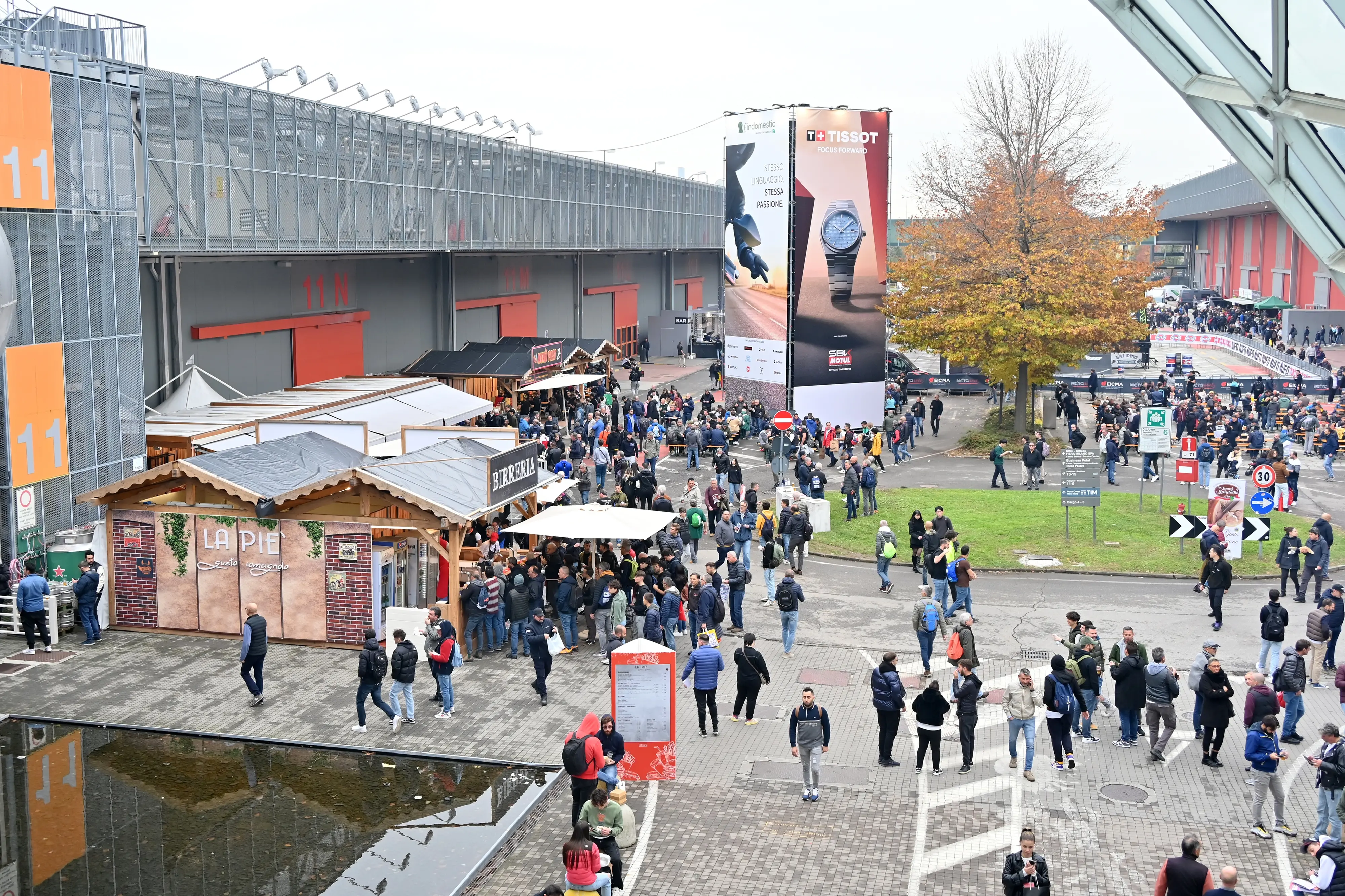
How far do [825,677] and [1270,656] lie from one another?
5.86 meters

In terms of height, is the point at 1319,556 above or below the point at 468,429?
below

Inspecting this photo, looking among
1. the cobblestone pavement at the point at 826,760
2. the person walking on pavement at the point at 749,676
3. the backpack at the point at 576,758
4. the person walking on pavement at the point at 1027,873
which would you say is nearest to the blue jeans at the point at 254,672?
the cobblestone pavement at the point at 826,760

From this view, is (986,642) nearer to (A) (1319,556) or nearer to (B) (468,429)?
(A) (1319,556)

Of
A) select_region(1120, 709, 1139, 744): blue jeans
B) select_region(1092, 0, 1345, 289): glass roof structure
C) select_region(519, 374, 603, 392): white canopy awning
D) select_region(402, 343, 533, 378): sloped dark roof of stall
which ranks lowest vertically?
select_region(1120, 709, 1139, 744): blue jeans

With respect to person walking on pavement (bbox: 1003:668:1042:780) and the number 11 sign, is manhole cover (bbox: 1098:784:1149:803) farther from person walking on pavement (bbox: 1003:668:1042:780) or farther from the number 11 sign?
the number 11 sign

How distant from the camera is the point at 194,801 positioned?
13859 mm

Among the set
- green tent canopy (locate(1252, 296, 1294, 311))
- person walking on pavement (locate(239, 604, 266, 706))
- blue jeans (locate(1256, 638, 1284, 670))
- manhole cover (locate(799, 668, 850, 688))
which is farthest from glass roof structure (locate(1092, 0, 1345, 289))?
green tent canopy (locate(1252, 296, 1294, 311))

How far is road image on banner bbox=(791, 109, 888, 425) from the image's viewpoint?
136 feet

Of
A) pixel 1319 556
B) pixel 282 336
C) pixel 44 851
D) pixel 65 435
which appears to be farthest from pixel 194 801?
pixel 282 336

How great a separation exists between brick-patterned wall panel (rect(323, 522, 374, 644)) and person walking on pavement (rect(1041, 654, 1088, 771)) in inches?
363

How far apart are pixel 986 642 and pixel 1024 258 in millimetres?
21321

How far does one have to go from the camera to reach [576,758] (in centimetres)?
1284

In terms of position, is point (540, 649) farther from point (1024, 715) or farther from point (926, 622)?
point (1024, 715)

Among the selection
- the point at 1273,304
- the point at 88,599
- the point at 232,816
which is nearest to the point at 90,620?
the point at 88,599
